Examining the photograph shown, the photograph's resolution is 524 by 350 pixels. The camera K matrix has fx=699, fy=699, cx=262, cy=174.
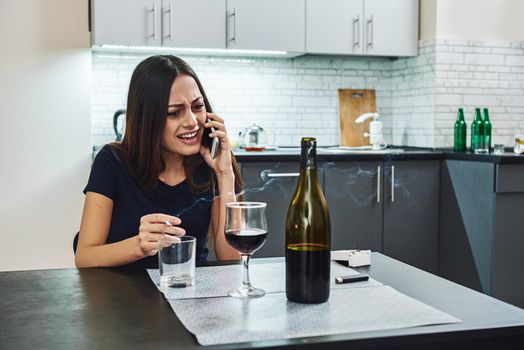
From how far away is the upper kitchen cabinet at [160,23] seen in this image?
156 inches

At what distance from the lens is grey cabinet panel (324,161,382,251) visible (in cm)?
406

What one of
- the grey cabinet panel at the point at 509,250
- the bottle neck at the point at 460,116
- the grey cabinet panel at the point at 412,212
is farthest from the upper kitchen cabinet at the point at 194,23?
the grey cabinet panel at the point at 509,250

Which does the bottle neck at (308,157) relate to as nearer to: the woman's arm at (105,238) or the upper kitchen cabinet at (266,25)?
the woman's arm at (105,238)

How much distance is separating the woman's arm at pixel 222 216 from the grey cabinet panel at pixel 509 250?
2.15 metres

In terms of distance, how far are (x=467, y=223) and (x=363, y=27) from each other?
4.60ft

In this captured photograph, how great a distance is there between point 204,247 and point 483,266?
237cm

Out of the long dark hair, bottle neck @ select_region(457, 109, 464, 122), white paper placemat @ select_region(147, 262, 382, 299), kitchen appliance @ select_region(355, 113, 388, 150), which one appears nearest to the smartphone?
the long dark hair

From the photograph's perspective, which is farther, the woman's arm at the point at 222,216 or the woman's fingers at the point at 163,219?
the woman's arm at the point at 222,216

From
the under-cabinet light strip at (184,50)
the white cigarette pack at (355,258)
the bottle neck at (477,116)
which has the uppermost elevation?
the under-cabinet light strip at (184,50)

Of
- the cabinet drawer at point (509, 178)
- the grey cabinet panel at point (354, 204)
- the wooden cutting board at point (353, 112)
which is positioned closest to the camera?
the cabinet drawer at point (509, 178)

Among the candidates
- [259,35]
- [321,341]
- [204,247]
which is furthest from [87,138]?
[321,341]

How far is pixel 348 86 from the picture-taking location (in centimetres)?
482

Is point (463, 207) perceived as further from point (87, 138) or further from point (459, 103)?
point (87, 138)

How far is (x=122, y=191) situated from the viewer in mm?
2102
